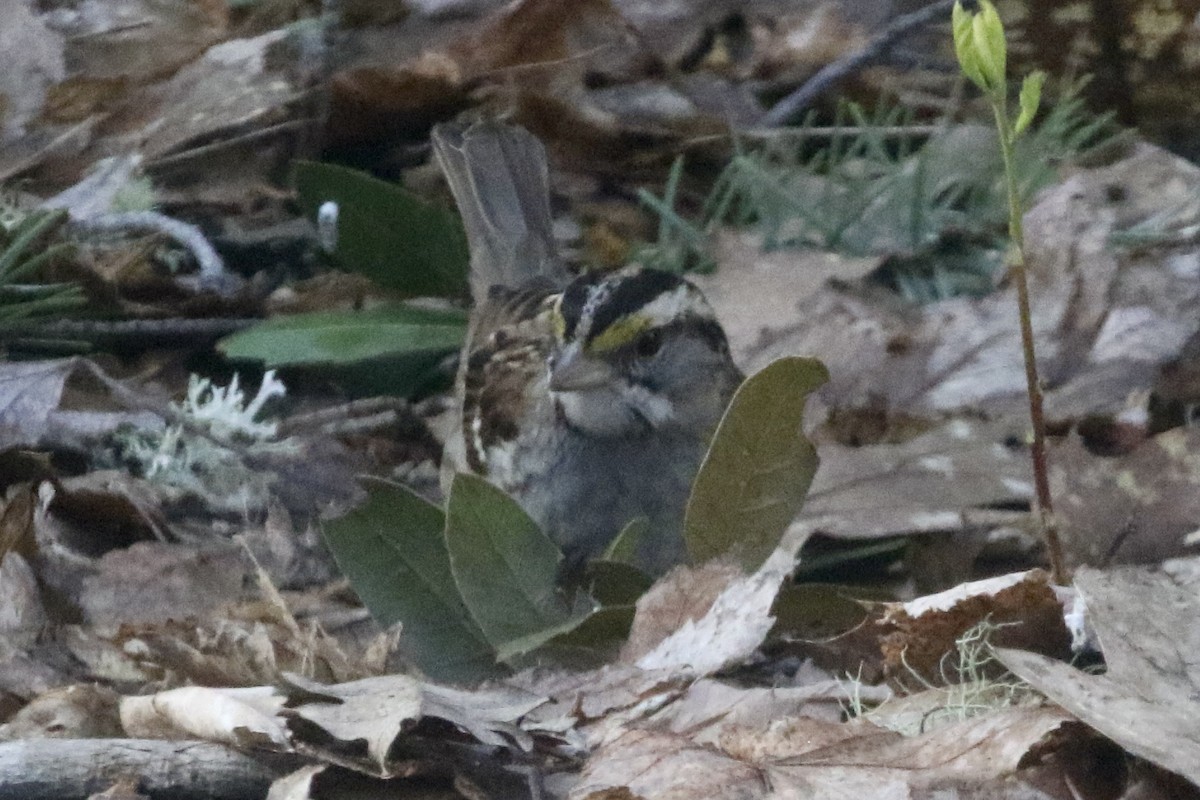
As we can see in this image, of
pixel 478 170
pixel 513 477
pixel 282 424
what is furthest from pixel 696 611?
pixel 478 170

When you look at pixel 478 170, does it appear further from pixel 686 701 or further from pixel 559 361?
pixel 686 701

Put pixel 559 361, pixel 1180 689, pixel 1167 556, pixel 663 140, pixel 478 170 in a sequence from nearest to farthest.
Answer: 1. pixel 1180 689
2. pixel 1167 556
3. pixel 559 361
4. pixel 478 170
5. pixel 663 140

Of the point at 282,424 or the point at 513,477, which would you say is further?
the point at 282,424

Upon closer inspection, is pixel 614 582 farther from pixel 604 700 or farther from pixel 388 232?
pixel 388 232

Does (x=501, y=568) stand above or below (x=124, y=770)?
below

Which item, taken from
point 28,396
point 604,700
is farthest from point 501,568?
point 28,396

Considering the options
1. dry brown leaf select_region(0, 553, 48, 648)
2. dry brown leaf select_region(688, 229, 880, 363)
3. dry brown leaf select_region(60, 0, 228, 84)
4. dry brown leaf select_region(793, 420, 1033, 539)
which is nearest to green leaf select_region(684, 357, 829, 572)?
dry brown leaf select_region(793, 420, 1033, 539)
